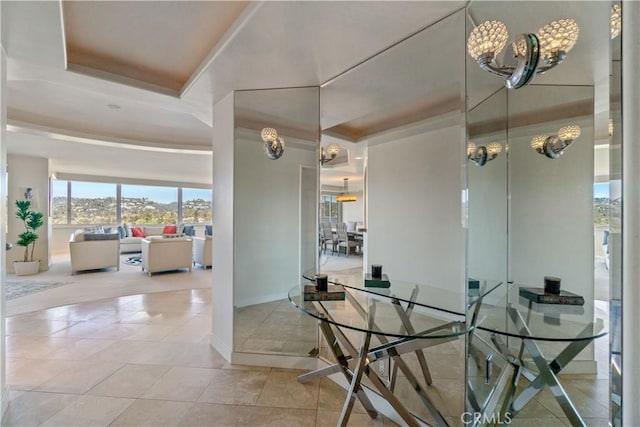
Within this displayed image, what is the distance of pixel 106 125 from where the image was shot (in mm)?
4164

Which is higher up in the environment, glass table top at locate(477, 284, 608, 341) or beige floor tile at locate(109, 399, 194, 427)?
glass table top at locate(477, 284, 608, 341)

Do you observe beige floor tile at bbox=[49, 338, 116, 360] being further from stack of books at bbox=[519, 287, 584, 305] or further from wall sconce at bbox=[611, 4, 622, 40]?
wall sconce at bbox=[611, 4, 622, 40]

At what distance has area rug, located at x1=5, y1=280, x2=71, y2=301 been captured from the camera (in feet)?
14.2

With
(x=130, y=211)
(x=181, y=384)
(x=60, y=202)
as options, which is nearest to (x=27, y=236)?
(x=60, y=202)

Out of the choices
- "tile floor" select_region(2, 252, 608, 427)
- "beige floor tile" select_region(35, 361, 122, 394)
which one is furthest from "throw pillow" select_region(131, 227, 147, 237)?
"beige floor tile" select_region(35, 361, 122, 394)

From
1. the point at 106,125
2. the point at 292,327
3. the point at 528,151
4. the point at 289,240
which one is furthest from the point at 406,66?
the point at 106,125

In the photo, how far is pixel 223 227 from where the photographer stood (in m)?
2.56

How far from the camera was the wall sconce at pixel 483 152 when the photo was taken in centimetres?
159

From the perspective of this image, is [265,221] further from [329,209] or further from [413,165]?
[413,165]

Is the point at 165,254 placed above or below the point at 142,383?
above

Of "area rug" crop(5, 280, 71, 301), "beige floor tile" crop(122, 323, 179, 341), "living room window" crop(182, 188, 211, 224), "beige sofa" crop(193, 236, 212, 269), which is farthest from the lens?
"living room window" crop(182, 188, 211, 224)

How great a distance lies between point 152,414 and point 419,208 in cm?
323

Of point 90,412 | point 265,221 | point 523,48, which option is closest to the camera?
point 523,48

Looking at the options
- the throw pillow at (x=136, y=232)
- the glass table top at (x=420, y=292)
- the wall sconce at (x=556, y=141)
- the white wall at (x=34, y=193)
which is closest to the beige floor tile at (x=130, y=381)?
the glass table top at (x=420, y=292)
